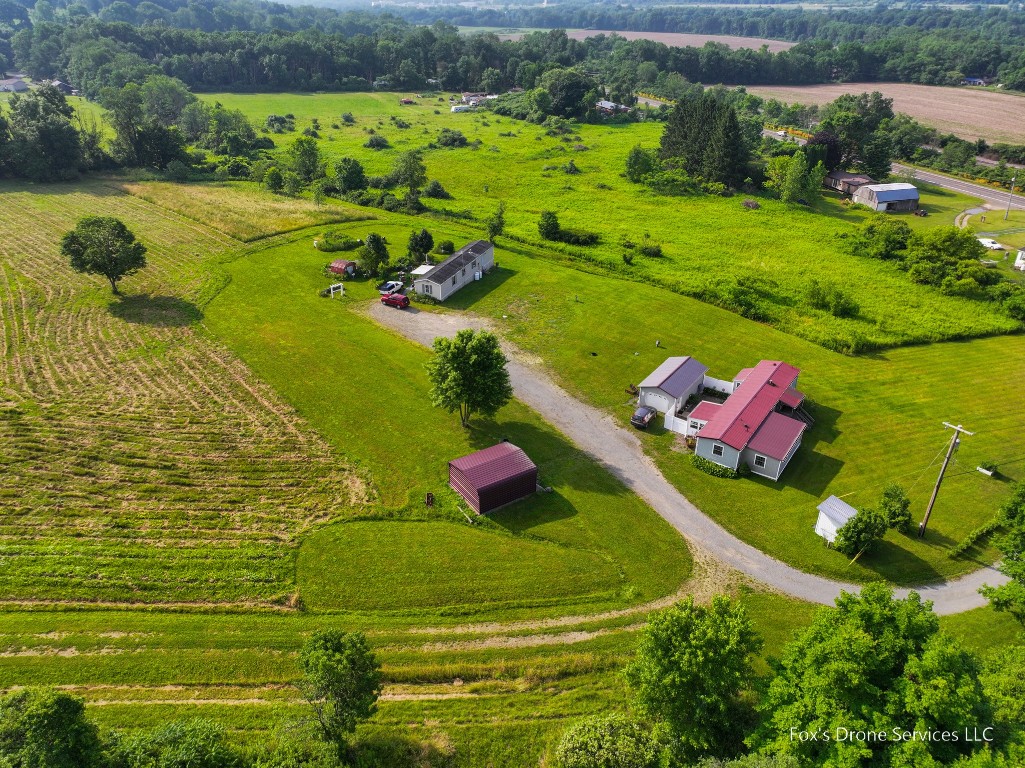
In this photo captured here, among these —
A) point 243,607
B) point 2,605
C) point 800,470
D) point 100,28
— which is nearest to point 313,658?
point 243,607

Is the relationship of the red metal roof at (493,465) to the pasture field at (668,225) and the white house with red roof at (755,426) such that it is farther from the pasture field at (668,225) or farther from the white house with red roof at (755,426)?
the pasture field at (668,225)

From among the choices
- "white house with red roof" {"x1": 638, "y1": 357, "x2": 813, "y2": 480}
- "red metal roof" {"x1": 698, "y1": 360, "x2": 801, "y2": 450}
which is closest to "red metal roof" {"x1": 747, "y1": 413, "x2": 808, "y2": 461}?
"white house with red roof" {"x1": 638, "y1": 357, "x2": 813, "y2": 480}

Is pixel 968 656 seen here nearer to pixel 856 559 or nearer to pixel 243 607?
pixel 856 559

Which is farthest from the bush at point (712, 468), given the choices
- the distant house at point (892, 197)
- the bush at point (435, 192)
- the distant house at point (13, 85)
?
the distant house at point (13, 85)

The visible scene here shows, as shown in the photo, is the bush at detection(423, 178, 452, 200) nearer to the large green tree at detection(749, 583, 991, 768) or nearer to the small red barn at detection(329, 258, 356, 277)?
the small red barn at detection(329, 258, 356, 277)

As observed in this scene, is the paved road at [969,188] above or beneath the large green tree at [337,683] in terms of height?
above
